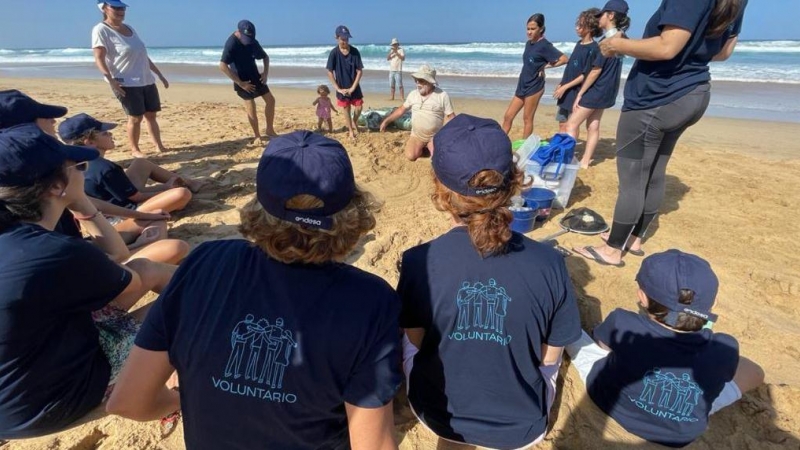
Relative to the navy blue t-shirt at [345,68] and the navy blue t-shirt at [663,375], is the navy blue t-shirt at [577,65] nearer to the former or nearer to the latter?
the navy blue t-shirt at [345,68]

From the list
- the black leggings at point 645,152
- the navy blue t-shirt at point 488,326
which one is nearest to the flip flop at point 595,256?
the black leggings at point 645,152

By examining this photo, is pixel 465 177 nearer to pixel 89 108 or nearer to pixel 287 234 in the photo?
pixel 287 234

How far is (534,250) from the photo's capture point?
1551 mm

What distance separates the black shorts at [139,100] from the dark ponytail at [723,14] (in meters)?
5.89

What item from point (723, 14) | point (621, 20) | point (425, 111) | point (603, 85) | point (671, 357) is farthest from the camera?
point (425, 111)

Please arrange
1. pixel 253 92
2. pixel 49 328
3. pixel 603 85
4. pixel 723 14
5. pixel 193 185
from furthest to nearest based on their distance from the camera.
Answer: pixel 253 92 < pixel 603 85 < pixel 193 185 < pixel 723 14 < pixel 49 328

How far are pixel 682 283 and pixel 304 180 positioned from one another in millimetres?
1596

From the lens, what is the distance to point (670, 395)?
1.79 meters

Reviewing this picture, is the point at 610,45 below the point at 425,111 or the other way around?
the other way around

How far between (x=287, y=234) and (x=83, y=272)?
1.15 m

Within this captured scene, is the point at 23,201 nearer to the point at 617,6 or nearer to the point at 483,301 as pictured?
the point at 483,301

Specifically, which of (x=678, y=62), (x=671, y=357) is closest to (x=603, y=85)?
(x=678, y=62)

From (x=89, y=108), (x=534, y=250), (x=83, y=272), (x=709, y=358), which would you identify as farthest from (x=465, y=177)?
(x=89, y=108)

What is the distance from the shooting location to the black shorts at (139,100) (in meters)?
5.28
